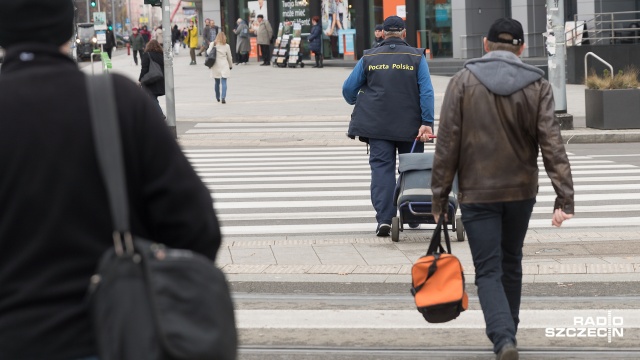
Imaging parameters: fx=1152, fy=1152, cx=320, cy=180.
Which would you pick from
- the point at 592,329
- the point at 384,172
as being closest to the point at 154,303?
the point at 592,329

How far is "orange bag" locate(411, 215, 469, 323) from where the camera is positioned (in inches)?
218

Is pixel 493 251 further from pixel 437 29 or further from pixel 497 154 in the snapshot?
pixel 437 29

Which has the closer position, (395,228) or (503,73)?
(503,73)

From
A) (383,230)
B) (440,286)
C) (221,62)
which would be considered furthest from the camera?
(221,62)

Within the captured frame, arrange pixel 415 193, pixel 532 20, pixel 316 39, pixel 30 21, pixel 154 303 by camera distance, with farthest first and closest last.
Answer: pixel 316 39 < pixel 532 20 < pixel 415 193 < pixel 30 21 < pixel 154 303

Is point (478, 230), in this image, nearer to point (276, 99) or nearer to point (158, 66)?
point (158, 66)

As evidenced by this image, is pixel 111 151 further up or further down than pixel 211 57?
further down

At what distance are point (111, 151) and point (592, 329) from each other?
4549 millimetres

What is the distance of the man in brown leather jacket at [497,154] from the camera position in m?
5.64

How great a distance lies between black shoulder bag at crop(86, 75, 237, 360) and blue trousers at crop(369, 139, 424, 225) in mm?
7001

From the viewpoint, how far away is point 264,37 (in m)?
45.4

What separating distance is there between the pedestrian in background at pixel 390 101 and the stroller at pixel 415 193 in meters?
0.18

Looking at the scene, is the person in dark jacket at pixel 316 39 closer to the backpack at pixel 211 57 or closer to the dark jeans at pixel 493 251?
the backpack at pixel 211 57

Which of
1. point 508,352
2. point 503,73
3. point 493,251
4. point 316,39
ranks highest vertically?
point 316,39
